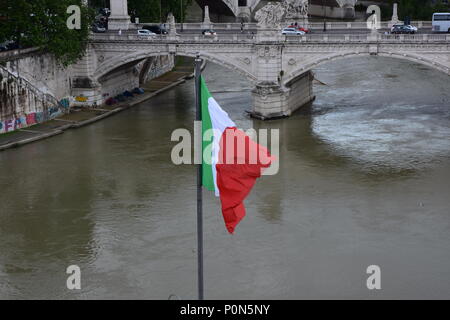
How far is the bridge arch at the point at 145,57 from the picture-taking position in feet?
193

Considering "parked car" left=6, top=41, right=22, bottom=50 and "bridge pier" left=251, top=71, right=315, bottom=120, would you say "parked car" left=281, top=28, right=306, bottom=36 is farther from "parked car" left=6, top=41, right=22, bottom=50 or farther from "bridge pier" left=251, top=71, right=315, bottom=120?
"parked car" left=6, top=41, right=22, bottom=50

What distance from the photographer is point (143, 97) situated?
6831 cm

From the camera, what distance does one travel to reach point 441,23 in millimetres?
62688

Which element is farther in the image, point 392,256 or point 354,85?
point 354,85

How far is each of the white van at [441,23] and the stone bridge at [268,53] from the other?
929 centimetres

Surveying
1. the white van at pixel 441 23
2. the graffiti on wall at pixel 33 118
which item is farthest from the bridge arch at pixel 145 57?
the white van at pixel 441 23

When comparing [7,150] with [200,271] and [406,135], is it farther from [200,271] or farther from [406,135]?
[200,271]

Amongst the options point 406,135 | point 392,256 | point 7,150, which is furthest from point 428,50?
point 7,150

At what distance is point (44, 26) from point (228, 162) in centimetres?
4058

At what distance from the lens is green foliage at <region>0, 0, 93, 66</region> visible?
2101 inches

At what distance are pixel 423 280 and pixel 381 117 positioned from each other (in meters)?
30.4

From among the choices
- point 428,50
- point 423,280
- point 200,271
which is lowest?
point 423,280
